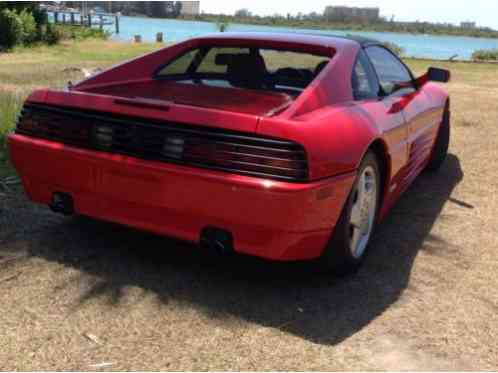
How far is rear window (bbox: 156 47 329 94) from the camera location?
3836 millimetres

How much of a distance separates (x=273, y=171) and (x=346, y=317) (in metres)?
0.84

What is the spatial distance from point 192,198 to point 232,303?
596mm

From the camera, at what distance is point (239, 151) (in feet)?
9.00

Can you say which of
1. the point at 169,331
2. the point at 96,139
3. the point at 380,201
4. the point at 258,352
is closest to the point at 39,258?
the point at 96,139

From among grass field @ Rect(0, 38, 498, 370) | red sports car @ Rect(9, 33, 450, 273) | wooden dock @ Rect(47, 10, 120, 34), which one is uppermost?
red sports car @ Rect(9, 33, 450, 273)

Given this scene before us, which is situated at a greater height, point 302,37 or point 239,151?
point 302,37

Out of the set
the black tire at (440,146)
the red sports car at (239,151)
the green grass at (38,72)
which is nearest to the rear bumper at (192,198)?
the red sports car at (239,151)

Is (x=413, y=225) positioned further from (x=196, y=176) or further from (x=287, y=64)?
(x=196, y=176)

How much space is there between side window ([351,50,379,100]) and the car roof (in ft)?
0.44

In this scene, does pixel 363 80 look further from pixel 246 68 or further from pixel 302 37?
pixel 246 68

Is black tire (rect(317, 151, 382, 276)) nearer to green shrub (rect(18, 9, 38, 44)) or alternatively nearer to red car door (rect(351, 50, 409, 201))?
red car door (rect(351, 50, 409, 201))

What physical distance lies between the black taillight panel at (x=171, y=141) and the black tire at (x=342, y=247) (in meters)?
0.46

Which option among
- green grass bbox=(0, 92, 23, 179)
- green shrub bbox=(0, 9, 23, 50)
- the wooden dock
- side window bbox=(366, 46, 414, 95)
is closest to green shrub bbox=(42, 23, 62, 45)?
green shrub bbox=(0, 9, 23, 50)

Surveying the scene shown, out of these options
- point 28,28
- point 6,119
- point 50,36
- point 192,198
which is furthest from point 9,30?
point 192,198
